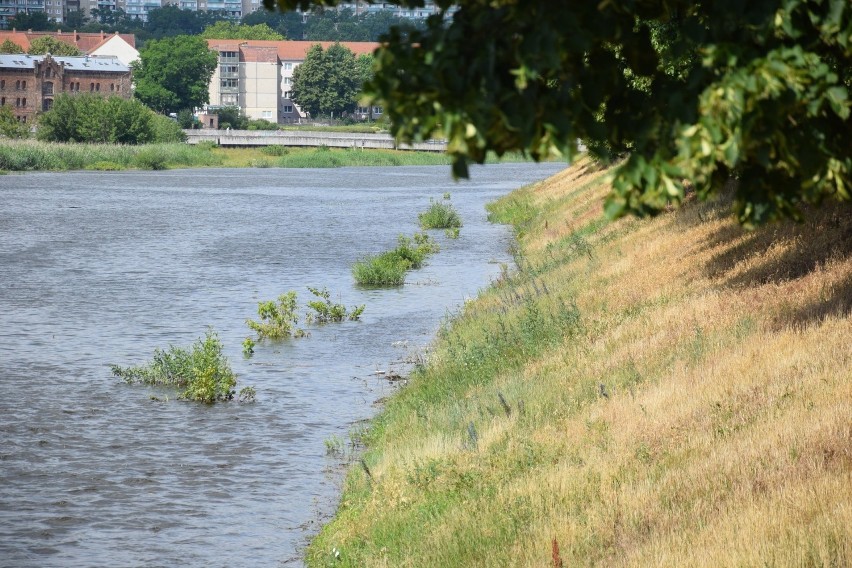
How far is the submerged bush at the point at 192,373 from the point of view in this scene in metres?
21.3

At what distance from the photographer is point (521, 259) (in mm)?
36656

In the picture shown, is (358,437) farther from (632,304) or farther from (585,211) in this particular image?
(585,211)

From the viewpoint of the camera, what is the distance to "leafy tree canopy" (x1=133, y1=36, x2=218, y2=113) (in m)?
193

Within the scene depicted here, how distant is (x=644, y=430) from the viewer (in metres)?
12.3

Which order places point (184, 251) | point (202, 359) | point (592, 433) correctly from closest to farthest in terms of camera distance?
point (592, 433) < point (202, 359) < point (184, 251)

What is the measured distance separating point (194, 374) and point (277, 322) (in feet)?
18.6

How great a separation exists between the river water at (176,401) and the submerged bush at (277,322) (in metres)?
0.59

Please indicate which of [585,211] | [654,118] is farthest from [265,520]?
[585,211]

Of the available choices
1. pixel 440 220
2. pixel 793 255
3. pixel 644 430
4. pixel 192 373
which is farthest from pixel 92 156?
pixel 644 430

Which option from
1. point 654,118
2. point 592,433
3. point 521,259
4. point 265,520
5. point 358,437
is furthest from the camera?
point 521,259

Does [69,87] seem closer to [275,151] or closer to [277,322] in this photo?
[275,151]

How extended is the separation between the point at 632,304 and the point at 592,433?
6.76 m

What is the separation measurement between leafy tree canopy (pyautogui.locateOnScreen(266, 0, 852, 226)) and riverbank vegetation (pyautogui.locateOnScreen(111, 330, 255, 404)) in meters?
16.3

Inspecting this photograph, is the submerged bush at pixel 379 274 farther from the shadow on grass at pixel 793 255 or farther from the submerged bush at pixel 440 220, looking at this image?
the submerged bush at pixel 440 220
